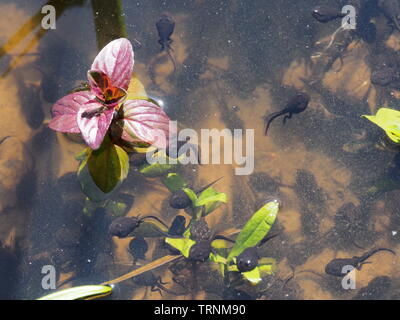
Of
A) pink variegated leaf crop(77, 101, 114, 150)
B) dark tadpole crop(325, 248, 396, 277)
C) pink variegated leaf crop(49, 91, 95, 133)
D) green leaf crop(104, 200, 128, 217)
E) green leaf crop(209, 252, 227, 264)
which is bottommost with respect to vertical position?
dark tadpole crop(325, 248, 396, 277)

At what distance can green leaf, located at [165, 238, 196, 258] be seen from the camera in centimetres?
319

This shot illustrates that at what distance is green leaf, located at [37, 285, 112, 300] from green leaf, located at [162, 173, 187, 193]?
919 millimetres

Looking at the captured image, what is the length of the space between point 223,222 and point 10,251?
5.64 ft

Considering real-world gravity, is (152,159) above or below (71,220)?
above

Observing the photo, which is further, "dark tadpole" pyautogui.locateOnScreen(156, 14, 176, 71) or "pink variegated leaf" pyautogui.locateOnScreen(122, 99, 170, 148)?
"dark tadpole" pyautogui.locateOnScreen(156, 14, 176, 71)

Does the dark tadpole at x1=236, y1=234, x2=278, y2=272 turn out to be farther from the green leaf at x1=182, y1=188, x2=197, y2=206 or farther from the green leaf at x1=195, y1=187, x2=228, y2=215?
the green leaf at x1=182, y1=188, x2=197, y2=206

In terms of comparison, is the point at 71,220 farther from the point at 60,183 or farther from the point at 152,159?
the point at 152,159

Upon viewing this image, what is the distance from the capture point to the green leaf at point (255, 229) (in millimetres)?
3162

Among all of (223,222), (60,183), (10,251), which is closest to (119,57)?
(60,183)

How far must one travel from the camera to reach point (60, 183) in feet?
10.8

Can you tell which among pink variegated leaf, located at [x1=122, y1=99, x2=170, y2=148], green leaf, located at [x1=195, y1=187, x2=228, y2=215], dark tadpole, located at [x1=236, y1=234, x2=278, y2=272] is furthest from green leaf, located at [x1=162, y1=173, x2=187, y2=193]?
dark tadpole, located at [x1=236, y1=234, x2=278, y2=272]

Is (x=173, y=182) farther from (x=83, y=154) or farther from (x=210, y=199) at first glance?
(x=83, y=154)

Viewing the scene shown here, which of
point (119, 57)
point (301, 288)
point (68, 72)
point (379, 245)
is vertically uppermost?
point (68, 72)

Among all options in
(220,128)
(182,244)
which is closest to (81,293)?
(182,244)
